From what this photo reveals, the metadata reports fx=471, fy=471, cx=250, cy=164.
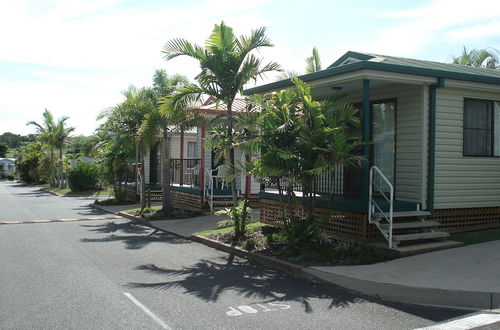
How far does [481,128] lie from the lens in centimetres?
1047

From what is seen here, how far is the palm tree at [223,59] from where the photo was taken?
10.7 m

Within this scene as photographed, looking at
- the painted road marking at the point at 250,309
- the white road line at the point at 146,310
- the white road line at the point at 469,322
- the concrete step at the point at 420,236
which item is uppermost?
the concrete step at the point at 420,236

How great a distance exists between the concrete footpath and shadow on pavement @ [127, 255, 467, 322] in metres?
0.21

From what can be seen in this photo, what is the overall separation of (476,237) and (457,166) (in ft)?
5.02

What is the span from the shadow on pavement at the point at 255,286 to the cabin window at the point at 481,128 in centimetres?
529

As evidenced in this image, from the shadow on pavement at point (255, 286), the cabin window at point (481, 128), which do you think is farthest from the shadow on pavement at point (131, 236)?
the cabin window at point (481, 128)

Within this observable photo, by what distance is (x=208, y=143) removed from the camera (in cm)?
1067

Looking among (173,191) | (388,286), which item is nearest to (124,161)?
(173,191)

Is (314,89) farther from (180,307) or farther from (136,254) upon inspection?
(180,307)

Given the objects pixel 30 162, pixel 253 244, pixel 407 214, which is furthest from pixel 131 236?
pixel 30 162

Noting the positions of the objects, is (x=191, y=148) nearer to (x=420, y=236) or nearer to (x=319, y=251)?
(x=319, y=251)

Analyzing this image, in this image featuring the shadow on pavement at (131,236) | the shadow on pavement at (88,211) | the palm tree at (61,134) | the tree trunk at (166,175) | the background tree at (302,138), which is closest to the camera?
the background tree at (302,138)

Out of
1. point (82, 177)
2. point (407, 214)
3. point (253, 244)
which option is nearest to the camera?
point (407, 214)

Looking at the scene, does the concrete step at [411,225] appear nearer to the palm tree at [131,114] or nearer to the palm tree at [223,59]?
the palm tree at [223,59]
